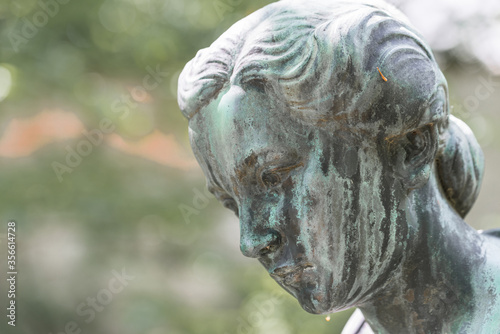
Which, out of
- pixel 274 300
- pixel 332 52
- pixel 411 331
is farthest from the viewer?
pixel 274 300

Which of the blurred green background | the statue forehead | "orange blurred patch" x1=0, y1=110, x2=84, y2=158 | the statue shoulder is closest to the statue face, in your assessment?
the statue forehead

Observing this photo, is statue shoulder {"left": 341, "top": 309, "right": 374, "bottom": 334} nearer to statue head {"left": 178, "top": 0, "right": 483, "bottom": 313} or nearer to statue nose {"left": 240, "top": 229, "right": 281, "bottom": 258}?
statue head {"left": 178, "top": 0, "right": 483, "bottom": 313}

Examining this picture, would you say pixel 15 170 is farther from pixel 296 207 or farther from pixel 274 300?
pixel 296 207

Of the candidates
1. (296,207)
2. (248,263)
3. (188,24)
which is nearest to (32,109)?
(188,24)

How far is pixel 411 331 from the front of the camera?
1.38 metres

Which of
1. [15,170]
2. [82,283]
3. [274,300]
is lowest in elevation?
[274,300]

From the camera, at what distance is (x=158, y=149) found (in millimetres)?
3729

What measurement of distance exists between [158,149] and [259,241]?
8.32ft

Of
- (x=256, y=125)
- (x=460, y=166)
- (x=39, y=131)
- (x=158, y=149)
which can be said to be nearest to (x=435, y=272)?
(x=460, y=166)

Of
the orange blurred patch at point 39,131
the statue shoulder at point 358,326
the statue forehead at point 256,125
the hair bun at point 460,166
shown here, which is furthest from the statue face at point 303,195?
the orange blurred patch at point 39,131

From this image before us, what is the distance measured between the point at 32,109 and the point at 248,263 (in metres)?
1.34

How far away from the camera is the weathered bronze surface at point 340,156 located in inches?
45.2

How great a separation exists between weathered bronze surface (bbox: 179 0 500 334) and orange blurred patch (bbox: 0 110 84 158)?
2.46 m

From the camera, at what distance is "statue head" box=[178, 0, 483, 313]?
1.14 meters
